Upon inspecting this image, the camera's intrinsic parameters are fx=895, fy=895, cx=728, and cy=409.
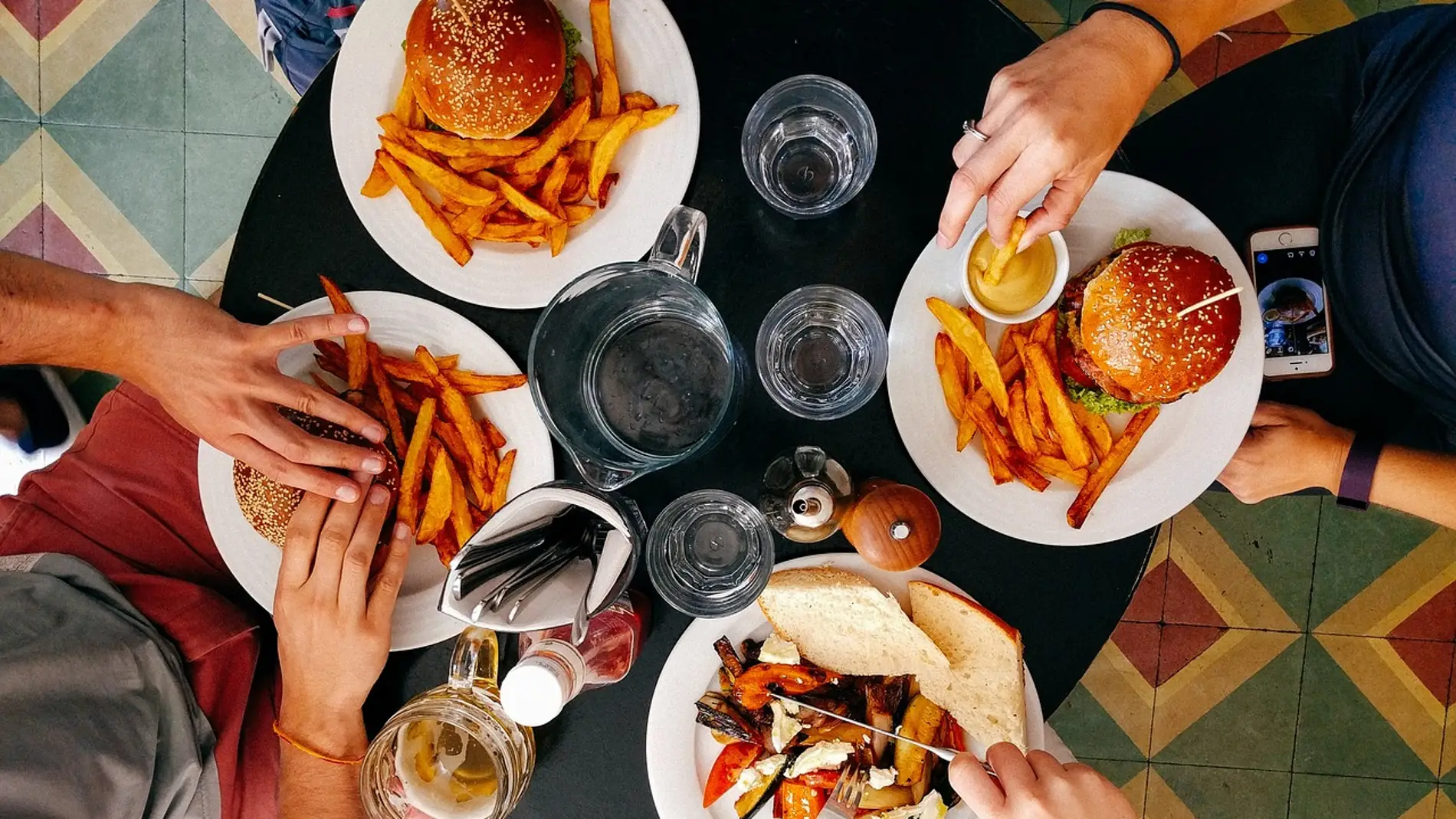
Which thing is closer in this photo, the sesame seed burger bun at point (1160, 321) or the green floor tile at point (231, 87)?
the sesame seed burger bun at point (1160, 321)

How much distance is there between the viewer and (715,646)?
1.65m

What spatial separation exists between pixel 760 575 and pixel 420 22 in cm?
109

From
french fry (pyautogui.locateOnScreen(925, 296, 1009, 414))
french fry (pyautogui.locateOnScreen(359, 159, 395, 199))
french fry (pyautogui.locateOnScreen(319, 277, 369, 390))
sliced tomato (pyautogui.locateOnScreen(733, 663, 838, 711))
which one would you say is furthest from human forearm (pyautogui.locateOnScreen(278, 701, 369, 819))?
french fry (pyautogui.locateOnScreen(925, 296, 1009, 414))

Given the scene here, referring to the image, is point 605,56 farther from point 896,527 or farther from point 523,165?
point 896,527

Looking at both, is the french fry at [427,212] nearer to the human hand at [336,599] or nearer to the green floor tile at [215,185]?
the human hand at [336,599]

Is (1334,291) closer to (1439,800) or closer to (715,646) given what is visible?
(715,646)

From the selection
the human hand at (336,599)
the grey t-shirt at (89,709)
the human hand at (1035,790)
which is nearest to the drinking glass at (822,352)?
the human hand at (1035,790)

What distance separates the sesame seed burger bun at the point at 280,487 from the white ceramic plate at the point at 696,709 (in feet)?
2.00

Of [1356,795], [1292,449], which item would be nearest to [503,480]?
[1292,449]

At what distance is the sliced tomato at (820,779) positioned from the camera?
5.28ft

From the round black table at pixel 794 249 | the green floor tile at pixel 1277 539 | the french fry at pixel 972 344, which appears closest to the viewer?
the french fry at pixel 972 344

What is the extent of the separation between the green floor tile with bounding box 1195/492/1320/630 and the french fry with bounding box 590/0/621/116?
213 centimetres

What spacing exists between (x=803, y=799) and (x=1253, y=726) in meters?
1.90

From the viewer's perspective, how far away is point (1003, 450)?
154 cm
